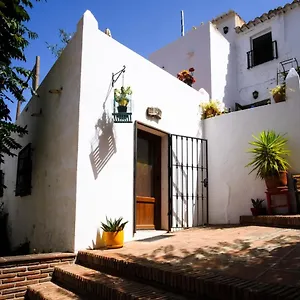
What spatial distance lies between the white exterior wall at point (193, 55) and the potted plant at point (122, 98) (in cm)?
467

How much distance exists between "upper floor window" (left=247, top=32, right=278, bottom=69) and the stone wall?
343 inches

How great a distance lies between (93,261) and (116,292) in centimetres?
115

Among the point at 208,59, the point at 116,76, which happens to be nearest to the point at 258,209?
the point at 116,76

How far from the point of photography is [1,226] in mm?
8047

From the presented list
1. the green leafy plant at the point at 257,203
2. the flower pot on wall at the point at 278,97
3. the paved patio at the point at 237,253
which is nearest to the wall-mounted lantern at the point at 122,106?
the paved patio at the point at 237,253

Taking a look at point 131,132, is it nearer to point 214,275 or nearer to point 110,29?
point 110,29

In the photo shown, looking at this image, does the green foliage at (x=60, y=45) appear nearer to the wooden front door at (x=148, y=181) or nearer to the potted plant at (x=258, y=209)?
the wooden front door at (x=148, y=181)

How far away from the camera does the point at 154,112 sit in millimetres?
5523

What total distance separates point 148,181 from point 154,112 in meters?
1.39

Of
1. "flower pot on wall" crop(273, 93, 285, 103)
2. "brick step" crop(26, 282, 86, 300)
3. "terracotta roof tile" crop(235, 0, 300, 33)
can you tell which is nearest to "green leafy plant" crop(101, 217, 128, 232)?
"brick step" crop(26, 282, 86, 300)

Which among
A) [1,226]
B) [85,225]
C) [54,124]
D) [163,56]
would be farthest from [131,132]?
[163,56]

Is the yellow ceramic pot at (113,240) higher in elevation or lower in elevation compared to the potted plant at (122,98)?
lower

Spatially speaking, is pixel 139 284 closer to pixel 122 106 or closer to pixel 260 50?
pixel 122 106

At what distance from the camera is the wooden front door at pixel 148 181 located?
545 centimetres
